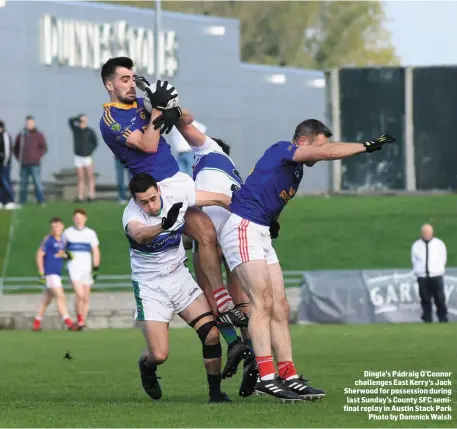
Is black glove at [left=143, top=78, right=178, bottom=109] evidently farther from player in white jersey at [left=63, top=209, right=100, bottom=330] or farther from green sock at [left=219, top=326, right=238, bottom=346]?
player in white jersey at [left=63, top=209, right=100, bottom=330]

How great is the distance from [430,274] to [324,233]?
9.02 m

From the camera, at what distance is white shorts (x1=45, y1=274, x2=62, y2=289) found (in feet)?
83.3

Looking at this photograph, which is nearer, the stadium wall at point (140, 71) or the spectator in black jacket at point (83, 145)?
the spectator in black jacket at point (83, 145)

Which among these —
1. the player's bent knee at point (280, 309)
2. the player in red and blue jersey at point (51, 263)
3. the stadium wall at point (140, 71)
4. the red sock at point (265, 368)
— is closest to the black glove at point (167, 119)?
the player's bent knee at point (280, 309)

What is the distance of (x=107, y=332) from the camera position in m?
25.1

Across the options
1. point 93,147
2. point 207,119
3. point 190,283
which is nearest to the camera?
point 190,283

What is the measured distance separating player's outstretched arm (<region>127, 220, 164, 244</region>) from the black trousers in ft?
47.6

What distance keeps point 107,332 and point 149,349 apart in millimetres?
12040

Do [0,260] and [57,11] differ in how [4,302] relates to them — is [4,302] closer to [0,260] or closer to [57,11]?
[0,260]

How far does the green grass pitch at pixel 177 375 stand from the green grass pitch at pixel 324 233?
688 centimetres

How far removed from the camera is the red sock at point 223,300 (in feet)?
43.0

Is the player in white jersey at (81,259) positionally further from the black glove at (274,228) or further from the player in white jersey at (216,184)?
the black glove at (274,228)

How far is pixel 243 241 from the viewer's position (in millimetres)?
12570

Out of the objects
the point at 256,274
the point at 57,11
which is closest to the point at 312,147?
the point at 256,274
